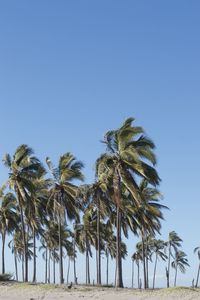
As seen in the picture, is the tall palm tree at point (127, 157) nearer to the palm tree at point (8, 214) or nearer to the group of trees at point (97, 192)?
the group of trees at point (97, 192)

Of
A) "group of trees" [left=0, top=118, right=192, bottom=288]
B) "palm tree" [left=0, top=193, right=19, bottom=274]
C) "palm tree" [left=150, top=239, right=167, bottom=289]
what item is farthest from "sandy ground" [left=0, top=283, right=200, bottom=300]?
"palm tree" [left=150, top=239, right=167, bottom=289]

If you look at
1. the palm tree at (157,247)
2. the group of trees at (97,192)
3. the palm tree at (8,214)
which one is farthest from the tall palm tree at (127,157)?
the palm tree at (157,247)

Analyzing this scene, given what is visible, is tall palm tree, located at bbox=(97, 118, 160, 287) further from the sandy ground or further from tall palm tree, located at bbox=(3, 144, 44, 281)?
tall palm tree, located at bbox=(3, 144, 44, 281)

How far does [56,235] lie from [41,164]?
3332 centimetres

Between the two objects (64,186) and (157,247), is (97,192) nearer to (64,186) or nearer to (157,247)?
(64,186)

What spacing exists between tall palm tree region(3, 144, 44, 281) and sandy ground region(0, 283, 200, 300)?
44.1ft

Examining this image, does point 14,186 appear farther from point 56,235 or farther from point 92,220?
point 56,235

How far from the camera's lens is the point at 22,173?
1959 inches

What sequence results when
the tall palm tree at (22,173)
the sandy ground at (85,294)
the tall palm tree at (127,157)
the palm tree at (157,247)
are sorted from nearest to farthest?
the sandy ground at (85,294) < the tall palm tree at (127,157) < the tall palm tree at (22,173) < the palm tree at (157,247)

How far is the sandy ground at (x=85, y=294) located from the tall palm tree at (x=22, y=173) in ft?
44.1

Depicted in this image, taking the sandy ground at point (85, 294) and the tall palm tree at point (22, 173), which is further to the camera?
the tall palm tree at point (22, 173)

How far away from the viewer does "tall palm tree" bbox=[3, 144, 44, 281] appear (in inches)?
1932

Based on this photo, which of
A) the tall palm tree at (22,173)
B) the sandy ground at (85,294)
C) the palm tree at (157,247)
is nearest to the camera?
the sandy ground at (85,294)

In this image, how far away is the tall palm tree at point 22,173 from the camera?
49062mm
